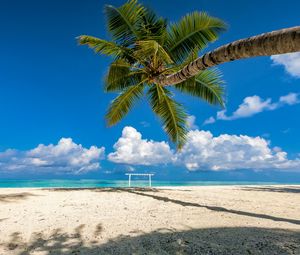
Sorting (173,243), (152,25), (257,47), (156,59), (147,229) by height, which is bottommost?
(173,243)

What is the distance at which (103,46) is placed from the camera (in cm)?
945

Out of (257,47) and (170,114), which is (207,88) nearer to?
(170,114)

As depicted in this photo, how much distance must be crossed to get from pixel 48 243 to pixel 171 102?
340 inches

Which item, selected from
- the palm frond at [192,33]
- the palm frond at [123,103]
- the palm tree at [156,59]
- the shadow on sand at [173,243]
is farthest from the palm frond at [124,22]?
the shadow on sand at [173,243]

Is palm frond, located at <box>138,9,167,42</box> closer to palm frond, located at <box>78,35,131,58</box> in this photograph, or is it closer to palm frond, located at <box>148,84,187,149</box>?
palm frond, located at <box>78,35,131,58</box>

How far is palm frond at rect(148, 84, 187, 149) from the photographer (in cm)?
1280

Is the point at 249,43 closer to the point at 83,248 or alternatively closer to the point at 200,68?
Result: the point at 200,68

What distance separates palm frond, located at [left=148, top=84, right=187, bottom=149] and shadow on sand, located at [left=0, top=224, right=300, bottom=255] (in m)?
7.53

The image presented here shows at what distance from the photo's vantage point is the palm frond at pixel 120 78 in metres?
12.1

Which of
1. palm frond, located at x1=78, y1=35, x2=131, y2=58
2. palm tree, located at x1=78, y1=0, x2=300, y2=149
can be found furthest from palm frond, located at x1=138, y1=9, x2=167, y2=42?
palm frond, located at x1=78, y1=35, x2=131, y2=58

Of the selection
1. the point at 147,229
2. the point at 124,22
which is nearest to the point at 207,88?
the point at 124,22

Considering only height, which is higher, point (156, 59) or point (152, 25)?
point (152, 25)

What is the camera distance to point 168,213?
25.2 ft

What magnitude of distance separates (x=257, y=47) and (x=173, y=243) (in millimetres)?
3363
